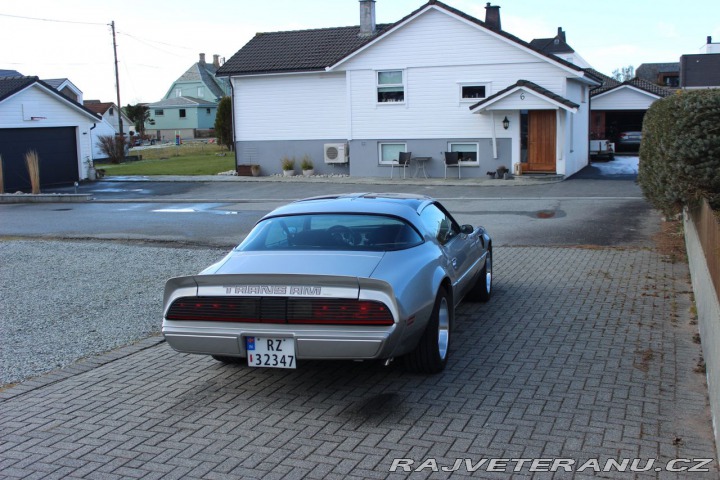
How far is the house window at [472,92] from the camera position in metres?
28.9

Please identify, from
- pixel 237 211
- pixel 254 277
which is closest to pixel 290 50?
pixel 237 211

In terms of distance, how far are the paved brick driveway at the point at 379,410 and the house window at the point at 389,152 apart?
74.1 ft

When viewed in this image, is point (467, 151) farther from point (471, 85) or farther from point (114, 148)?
point (114, 148)

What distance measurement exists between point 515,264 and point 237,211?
10287 mm

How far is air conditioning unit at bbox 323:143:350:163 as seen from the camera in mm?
31047

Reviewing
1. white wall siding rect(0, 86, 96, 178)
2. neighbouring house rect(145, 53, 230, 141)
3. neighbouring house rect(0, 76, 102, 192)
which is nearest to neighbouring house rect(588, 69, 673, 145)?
white wall siding rect(0, 86, 96, 178)

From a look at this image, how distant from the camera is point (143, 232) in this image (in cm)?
1683

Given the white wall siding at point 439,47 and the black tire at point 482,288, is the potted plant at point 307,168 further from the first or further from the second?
the black tire at point 482,288

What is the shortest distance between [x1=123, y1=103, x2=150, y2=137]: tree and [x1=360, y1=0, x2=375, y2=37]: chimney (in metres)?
51.4

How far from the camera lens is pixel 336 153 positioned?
31156 mm

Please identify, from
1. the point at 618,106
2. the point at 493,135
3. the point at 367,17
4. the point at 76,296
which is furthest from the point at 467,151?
the point at 76,296

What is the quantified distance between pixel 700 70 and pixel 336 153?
39174 millimetres

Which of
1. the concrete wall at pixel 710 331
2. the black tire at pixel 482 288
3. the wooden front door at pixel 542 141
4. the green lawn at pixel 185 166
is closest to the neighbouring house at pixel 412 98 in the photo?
the wooden front door at pixel 542 141

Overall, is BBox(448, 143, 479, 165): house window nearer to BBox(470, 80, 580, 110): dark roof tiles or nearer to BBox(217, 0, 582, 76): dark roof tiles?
BBox(470, 80, 580, 110): dark roof tiles
